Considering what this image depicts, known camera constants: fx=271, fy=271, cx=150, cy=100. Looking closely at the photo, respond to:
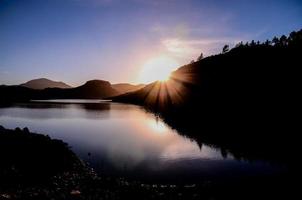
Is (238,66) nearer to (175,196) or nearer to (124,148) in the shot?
(124,148)

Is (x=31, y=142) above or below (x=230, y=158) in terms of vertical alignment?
above

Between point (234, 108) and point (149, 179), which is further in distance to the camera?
point (234, 108)

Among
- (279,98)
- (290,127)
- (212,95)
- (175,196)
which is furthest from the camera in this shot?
(212,95)

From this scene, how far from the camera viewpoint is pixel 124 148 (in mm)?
56312

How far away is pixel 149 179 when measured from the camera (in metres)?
34.7

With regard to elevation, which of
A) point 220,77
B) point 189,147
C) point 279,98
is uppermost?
point 220,77

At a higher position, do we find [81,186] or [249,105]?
[249,105]

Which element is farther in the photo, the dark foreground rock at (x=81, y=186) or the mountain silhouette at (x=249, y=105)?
the mountain silhouette at (x=249, y=105)

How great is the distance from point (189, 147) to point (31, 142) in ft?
104

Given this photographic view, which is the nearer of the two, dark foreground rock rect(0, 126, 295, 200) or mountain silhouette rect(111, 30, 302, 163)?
dark foreground rock rect(0, 126, 295, 200)

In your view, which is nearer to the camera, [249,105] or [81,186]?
[81,186]

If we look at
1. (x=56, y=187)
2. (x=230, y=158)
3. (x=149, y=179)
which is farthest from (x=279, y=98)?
(x=56, y=187)

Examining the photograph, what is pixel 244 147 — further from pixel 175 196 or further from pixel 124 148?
pixel 175 196

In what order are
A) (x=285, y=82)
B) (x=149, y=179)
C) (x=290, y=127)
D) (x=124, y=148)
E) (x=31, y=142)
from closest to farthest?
(x=149, y=179) → (x=31, y=142) → (x=124, y=148) → (x=290, y=127) → (x=285, y=82)
